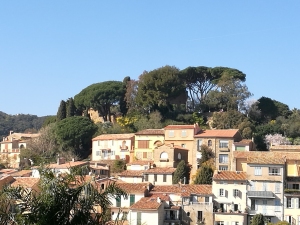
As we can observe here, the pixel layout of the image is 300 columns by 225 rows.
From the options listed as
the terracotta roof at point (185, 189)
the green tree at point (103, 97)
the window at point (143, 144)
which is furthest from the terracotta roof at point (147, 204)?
the green tree at point (103, 97)

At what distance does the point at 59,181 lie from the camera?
12305 mm

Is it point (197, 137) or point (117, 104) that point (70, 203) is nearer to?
point (197, 137)

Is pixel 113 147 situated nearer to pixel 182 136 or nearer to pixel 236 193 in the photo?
pixel 182 136

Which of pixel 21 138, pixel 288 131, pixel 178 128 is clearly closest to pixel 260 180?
pixel 178 128

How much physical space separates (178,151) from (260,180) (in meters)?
12.0

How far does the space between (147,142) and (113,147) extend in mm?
5276

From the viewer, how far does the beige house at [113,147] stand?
204 ft

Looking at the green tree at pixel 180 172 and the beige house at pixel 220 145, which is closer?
the green tree at pixel 180 172

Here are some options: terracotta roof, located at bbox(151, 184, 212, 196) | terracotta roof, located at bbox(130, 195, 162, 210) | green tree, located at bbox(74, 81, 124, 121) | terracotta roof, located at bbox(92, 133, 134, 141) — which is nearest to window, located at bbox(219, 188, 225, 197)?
terracotta roof, located at bbox(151, 184, 212, 196)

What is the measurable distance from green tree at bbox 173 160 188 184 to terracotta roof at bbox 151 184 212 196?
420 cm

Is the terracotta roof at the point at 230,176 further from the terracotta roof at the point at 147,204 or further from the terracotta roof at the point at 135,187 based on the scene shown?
the terracotta roof at the point at 135,187

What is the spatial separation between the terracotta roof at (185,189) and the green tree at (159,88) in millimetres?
22592

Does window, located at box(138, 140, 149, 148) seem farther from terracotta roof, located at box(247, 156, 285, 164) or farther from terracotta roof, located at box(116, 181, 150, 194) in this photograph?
terracotta roof, located at box(247, 156, 285, 164)

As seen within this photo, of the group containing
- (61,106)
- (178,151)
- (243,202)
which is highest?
(61,106)
